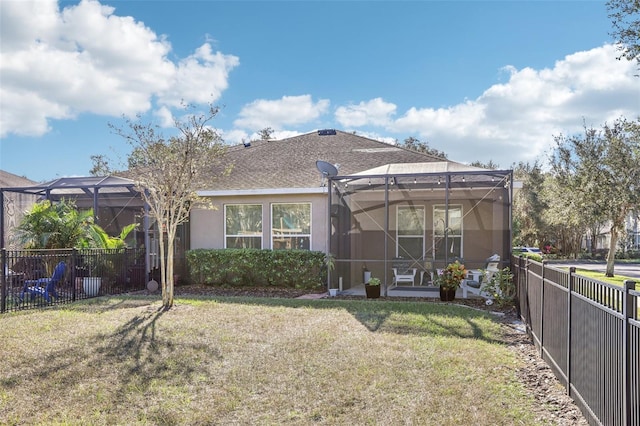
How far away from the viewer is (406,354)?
20.3ft

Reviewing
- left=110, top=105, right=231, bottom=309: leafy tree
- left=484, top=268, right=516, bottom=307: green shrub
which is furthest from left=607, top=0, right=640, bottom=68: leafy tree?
left=110, top=105, right=231, bottom=309: leafy tree

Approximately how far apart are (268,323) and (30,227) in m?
8.39

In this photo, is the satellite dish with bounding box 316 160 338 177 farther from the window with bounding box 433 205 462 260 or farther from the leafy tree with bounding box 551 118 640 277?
the leafy tree with bounding box 551 118 640 277

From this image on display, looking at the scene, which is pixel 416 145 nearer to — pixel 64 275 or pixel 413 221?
pixel 413 221

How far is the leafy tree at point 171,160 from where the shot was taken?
9875 mm

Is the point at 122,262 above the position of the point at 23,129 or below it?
below

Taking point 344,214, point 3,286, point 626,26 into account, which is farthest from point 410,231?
point 3,286

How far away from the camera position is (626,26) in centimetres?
829

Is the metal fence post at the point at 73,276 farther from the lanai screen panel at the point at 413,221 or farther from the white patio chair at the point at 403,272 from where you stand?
the white patio chair at the point at 403,272

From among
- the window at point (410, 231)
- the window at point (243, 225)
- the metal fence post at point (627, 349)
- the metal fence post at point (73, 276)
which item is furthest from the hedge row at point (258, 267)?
the metal fence post at point (627, 349)

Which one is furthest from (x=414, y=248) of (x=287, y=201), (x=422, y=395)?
(x=422, y=395)

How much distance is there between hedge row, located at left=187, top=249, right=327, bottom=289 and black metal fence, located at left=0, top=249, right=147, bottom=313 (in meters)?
1.68

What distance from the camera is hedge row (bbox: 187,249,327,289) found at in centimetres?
1282

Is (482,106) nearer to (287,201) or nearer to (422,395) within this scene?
(287,201)
